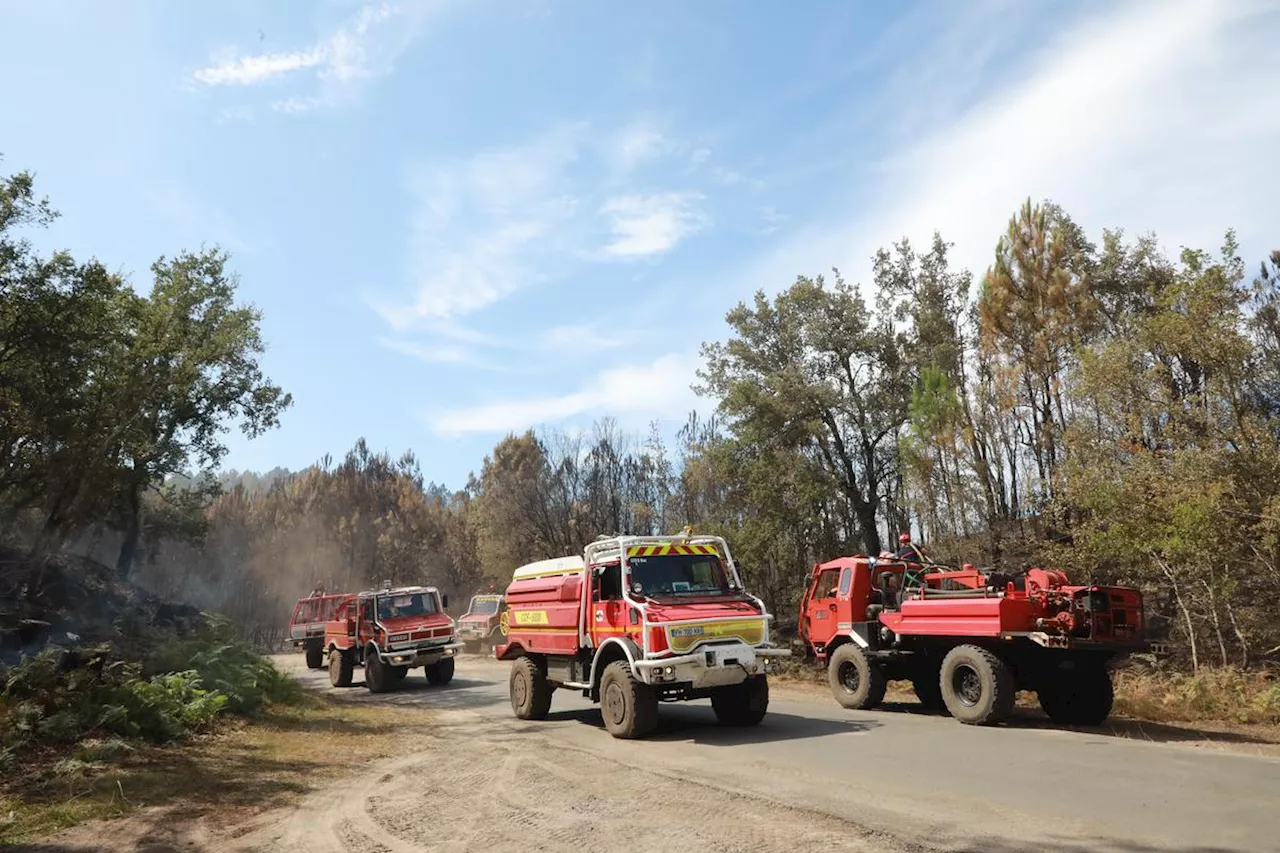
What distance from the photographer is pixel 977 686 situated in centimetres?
1155

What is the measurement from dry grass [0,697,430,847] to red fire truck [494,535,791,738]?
2.56 m

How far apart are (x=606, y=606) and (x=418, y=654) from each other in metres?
9.72

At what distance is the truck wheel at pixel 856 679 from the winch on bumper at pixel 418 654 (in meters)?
9.74

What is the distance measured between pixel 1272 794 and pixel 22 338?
20101 mm

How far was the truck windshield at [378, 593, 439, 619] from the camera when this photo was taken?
19281mm

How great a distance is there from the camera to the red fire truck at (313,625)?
27125mm

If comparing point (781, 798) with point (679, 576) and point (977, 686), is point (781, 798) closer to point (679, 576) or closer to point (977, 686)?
point (679, 576)

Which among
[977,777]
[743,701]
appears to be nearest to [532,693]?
[743,701]

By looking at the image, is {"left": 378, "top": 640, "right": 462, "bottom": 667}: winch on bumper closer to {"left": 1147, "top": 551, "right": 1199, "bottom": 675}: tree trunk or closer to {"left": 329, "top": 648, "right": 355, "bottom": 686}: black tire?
{"left": 329, "top": 648, "right": 355, "bottom": 686}: black tire

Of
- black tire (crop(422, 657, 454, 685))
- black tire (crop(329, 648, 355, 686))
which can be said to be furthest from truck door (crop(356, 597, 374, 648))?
black tire (crop(422, 657, 454, 685))

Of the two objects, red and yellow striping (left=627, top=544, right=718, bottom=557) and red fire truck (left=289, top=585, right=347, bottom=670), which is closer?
red and yellow striping (left=627, top=544, right=718, bottom=557)

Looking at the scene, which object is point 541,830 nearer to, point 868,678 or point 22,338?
point 868,678

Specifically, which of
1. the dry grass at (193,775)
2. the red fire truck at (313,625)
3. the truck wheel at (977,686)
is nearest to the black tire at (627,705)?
the dry grass at (193,775)

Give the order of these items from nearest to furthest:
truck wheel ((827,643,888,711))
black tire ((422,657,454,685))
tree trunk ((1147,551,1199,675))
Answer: truck wheel ((827,643,888,711))
tree trunk ((1147,551,1199,675))
black tire ((422,657,454,685))
